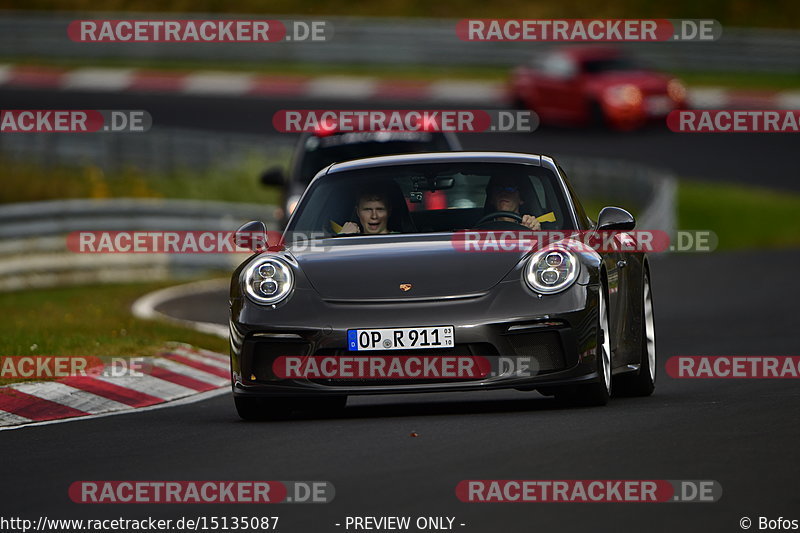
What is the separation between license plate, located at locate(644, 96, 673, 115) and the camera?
3438 centimetres

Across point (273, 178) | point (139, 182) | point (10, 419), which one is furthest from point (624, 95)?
point (10, 419)

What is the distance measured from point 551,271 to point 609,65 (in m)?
26.3

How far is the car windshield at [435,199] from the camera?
10352 millimetres

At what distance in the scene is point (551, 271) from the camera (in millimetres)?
9500

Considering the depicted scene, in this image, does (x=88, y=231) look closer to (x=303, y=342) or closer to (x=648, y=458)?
(x=303, y=342)

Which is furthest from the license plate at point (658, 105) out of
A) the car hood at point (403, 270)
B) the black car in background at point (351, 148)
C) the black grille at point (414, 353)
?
the black grille at point (414, 353)

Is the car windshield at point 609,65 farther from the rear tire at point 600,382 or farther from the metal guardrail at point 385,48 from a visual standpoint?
the rear tire at point 600,382

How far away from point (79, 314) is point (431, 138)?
3.92 meters

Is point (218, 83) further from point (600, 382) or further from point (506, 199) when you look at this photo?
point (600, 382)

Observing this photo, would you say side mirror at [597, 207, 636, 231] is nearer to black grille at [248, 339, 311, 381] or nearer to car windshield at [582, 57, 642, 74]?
black grille at [248, 339, 311, 381]

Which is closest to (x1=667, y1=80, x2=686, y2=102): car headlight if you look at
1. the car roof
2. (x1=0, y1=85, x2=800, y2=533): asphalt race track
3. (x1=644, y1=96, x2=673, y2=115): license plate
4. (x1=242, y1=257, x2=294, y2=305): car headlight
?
(x1=644, y1=96, x2=673, y2=115): license plate

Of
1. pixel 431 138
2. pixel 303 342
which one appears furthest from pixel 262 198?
pixel 303 342

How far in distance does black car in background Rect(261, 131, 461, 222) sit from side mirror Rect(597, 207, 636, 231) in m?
8.46

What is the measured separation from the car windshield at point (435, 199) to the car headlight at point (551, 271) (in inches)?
26.3
